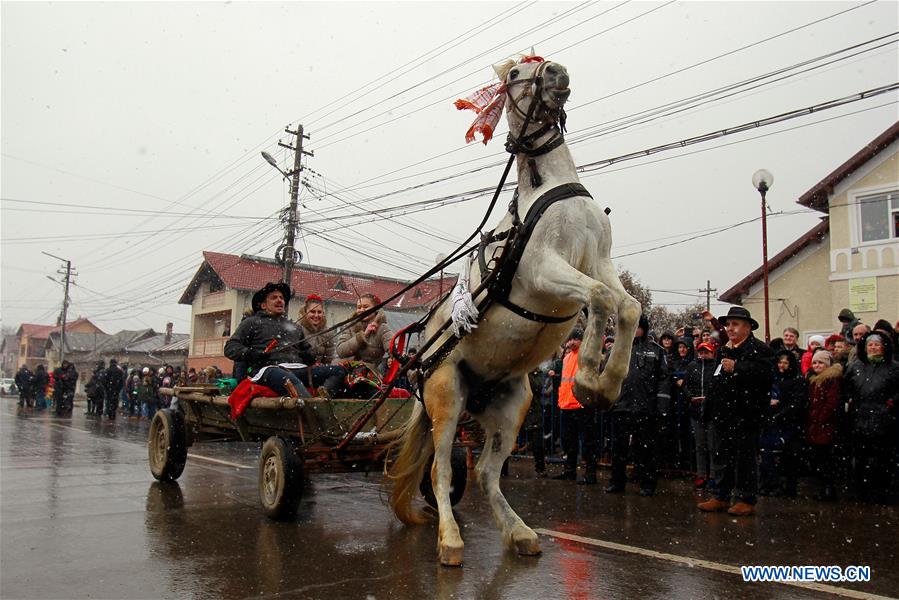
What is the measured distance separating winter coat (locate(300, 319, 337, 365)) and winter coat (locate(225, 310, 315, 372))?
0.22 meters

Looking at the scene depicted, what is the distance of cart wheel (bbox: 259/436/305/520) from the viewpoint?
525cm

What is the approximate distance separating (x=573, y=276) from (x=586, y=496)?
437 centimetres

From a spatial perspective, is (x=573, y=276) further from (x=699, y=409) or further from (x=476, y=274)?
(x=699, y=409)

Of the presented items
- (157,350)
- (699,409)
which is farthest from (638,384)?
(157,350)

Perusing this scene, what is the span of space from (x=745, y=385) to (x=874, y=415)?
6.91 feet

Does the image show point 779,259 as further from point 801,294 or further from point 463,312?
point 463,312

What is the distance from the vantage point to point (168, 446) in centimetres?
727

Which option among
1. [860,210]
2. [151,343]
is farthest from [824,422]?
[151,343]

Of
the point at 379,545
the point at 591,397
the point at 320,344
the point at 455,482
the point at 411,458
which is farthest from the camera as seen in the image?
the point at 320,344

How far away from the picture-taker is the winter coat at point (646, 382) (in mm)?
7742

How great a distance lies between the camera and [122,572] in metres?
4.02

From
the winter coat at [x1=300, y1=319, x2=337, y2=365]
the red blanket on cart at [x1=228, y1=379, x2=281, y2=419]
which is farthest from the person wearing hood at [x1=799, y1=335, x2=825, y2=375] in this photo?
the red blanket on cart at [x1=228, y1=379, x2=281, y2=419]

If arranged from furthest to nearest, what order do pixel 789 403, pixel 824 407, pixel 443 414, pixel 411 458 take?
pixel 789 403 → pixel 824 407 → pixel 411 458 → pixel 443 414

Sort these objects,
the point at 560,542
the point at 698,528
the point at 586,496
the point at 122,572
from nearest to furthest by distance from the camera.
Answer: the point at 122,572, the point at 560,542, the point at 698,528, the point at 586,496
